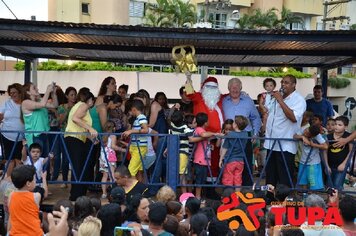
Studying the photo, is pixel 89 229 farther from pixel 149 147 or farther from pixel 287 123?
pixel 287 123

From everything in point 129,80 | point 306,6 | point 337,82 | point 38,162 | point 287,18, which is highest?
point 306,6

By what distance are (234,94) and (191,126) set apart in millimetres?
891

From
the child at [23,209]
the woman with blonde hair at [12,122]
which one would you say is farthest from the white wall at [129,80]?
the child at [23,209]

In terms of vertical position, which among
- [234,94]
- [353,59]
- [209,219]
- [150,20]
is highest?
[150,20]

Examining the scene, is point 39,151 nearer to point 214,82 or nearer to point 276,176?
point 214,82

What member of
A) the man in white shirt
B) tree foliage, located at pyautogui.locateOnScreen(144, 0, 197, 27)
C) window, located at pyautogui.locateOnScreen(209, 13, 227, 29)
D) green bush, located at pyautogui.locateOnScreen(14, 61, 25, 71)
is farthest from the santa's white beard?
window, located at pyautogui.locateOnScreen(209, 13, 227, 29)

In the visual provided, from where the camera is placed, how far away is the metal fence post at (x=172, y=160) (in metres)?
6.97

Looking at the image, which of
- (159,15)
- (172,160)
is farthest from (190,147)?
(159,15)

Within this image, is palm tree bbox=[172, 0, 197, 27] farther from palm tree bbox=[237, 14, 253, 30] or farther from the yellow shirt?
the yellow shirt

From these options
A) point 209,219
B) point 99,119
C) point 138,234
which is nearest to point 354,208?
point 209,219

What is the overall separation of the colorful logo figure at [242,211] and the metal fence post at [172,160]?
1135 mm

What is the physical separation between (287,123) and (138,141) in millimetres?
2171

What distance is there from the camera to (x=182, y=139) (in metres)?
7.30

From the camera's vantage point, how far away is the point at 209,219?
5129 millimetres
